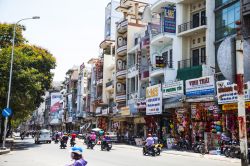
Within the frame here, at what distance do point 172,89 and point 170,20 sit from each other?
313 inches

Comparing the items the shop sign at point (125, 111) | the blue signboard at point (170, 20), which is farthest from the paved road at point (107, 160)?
the shop sign at point (125, 111)

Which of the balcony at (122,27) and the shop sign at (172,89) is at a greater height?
the balcony at (122,27)

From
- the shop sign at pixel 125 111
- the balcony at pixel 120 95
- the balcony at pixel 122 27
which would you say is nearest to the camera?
the shop sign at pixel 125 111

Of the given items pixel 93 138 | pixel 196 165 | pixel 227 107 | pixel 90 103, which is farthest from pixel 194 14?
pixel 90 103

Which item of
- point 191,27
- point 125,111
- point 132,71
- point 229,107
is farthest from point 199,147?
point 132,71

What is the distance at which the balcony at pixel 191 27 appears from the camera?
31.1m

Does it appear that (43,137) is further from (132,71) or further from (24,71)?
(132,71)

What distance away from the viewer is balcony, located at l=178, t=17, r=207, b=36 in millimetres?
31062

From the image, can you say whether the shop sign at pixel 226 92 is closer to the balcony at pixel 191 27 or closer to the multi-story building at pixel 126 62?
the balcony at pixel 191 27

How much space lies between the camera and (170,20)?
35.3 meters

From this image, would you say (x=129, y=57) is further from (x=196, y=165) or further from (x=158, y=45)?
(x=196, y=165)

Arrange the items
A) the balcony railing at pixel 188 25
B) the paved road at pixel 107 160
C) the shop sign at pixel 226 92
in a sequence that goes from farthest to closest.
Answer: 1. the balcony railing at pixel 188 25
2. the shop sign at pixel 226 92
3. the paved road at pixel 107 160

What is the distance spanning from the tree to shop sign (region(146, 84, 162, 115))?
10.4 m

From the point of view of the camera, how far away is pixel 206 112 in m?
27.8
